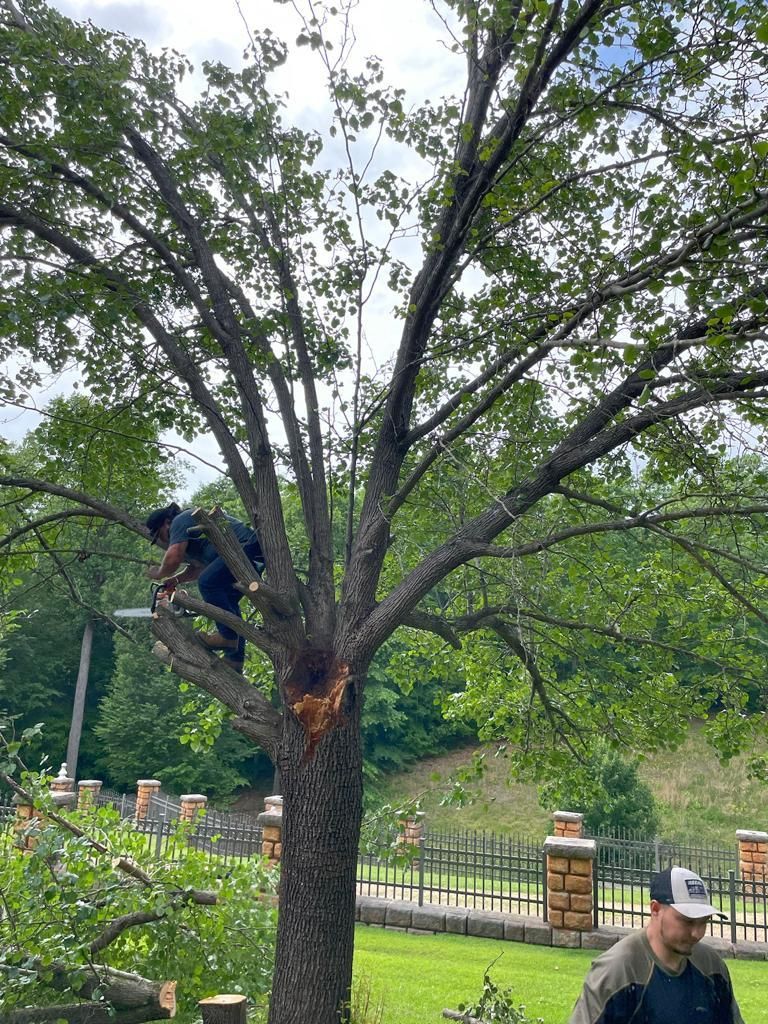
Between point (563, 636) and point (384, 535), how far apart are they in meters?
2.14

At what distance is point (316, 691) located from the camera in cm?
499

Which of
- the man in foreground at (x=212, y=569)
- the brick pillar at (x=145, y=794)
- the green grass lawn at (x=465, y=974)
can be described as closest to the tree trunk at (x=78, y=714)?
the brick pillar at (x=145, y=794)

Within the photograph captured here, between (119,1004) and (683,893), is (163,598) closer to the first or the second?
(119,1004)

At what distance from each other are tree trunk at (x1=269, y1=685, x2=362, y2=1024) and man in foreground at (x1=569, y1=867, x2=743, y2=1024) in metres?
2.15

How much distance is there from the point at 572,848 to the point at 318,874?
809cm

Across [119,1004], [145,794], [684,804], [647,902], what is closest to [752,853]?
[647,902]

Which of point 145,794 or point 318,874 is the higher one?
point 318,874

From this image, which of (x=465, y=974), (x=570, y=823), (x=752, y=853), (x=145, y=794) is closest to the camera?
(x=465, y=974)

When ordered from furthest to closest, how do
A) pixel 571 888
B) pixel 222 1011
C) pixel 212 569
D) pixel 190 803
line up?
pixel 190 803, pixel 571 888, pixel 212 569, pixel 222 1011

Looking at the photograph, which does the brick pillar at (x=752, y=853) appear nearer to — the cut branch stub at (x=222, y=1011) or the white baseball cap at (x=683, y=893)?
the white baseball cap at (x=683, y=893)

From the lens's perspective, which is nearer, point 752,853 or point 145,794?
point 752,853

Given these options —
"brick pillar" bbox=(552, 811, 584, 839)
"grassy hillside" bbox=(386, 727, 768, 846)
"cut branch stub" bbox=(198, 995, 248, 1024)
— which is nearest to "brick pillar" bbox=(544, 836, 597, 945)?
"brick pillar" bbox=(552, 811, 584, 839)

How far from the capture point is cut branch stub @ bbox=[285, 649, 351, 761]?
191 inches

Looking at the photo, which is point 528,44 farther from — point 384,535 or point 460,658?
point 460,658
